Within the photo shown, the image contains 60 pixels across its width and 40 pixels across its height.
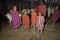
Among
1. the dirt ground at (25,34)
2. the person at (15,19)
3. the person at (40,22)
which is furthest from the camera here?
the person at (15,19)

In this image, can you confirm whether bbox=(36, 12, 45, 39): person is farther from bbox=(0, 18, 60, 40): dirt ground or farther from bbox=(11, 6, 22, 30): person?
A: bbox=(11, 6, 22, 30): person

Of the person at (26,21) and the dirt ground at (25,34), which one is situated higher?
the person at (26,21)

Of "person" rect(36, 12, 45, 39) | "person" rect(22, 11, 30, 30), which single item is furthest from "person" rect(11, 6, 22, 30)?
"person" rect(36, 12, 45, 39)

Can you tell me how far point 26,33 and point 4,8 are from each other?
2395 millimetres

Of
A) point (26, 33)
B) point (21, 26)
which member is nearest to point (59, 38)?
point (26, 33)

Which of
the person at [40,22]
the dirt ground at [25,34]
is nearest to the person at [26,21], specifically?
the dirt ground at [25,34]

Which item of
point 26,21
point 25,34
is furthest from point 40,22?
point 25,34

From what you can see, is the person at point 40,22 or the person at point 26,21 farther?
the person at point 26,21

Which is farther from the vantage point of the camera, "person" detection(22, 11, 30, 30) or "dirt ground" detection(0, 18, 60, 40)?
"person" detection(22, 11, 30, 30)

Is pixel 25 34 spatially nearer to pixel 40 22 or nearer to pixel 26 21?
pixel 26 21

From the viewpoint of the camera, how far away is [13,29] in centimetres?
609

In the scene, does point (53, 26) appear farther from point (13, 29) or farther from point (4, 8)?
point (4, 8)

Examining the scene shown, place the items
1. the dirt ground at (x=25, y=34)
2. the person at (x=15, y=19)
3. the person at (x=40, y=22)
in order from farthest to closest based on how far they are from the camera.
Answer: the person at (x=15, y=19) → the person at (x=40, y=22) → the dirt ground at (x=25, y=34)

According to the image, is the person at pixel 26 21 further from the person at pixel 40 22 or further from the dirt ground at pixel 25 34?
the person at pixel 40 22
